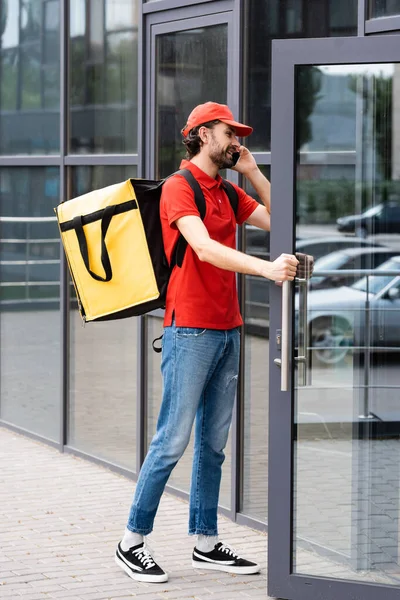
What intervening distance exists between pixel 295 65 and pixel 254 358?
6.24 feet

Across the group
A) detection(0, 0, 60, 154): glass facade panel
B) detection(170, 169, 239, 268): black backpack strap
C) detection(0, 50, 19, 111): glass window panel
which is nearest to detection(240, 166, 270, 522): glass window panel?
detection(170, 169, 239, 268): black backpack strap

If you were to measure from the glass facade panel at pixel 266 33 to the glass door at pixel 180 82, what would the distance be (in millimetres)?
87

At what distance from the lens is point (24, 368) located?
28.8ft

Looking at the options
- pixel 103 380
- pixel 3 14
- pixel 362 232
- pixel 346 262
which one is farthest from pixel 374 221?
pixel 3 14

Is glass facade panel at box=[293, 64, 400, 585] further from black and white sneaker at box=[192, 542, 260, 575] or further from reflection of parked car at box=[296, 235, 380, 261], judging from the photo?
black and white sneaker at box=[192, 542, 260, 575]

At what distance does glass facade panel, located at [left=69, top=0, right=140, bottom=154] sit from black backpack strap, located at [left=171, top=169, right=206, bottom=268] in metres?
2.08

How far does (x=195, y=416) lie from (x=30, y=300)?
3.33 metres

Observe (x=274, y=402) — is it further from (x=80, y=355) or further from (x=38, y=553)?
(x=80, y=355)

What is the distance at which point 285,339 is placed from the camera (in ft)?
16.4

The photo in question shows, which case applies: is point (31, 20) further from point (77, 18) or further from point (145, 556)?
point (145, 556)

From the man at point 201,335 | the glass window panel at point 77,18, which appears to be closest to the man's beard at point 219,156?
the man at point 201,335

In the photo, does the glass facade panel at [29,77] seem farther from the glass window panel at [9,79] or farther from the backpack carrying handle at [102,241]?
the backpack carrying handle at [102,241]

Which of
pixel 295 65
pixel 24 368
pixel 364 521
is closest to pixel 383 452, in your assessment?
pixel 364 521

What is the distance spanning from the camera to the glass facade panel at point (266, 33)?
586 cm
